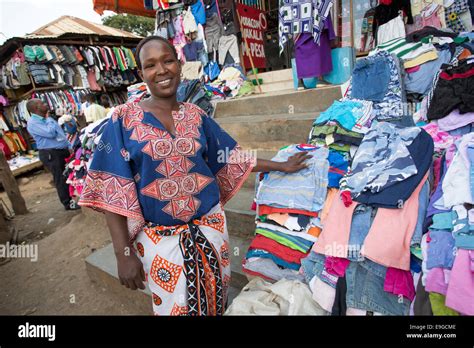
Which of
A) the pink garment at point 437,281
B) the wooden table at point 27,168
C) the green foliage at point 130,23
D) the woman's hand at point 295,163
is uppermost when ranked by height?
the green foliage at point 130,23

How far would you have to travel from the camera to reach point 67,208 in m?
5.75

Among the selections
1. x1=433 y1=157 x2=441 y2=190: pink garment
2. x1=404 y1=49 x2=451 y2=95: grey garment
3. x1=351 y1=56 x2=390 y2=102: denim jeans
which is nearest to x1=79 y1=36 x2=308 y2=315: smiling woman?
x1=433 y1=157 x2=441 y2=190: pink garment

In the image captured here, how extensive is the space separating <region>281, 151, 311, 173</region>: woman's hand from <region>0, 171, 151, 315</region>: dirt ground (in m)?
2.06

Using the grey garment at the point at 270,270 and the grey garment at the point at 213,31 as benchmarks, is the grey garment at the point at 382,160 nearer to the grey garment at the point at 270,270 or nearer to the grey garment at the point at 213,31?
the grey garment at the point at 270,270

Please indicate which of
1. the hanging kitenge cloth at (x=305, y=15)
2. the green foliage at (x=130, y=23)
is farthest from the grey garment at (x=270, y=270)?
the green foliage at (x=130, y=23)

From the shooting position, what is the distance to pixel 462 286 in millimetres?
1323

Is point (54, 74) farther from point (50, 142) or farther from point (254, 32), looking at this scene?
point (254, 32)

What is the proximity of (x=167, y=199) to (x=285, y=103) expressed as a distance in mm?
3303

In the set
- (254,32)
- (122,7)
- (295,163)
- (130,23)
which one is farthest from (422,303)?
(130,23)

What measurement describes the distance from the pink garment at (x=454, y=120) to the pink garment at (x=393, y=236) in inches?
36.7

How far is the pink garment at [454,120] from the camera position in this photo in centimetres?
224

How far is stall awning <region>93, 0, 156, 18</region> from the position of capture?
6367 millimetres

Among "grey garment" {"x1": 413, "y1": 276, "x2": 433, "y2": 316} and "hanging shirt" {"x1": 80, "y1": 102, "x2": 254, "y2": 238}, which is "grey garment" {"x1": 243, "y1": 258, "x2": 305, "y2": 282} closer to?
"grey garment" {"x1": 413, "y1": 276, "x2": 433, "y2": 316}
